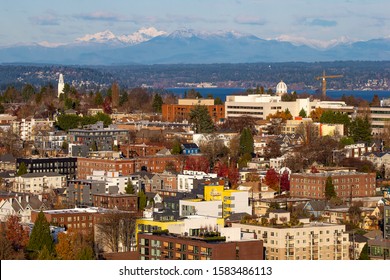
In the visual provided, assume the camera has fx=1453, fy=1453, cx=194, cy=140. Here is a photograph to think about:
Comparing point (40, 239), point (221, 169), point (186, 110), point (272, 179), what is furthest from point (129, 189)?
point (186, 110)

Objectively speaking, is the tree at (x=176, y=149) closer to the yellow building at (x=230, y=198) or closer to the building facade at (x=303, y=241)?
the yellow building at (x=230, y=198)

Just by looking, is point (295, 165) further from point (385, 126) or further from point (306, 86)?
point (306, 86)

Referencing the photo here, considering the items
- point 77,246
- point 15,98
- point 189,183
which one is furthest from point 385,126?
point 77,246

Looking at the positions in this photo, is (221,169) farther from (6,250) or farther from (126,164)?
(6,250)

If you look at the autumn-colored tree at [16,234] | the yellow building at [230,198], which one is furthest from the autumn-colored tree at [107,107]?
the autumn-colored tree at [16,234]

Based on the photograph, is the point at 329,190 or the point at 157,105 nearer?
the point at 329,190

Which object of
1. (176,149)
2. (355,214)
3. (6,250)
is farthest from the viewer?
(176,149)
